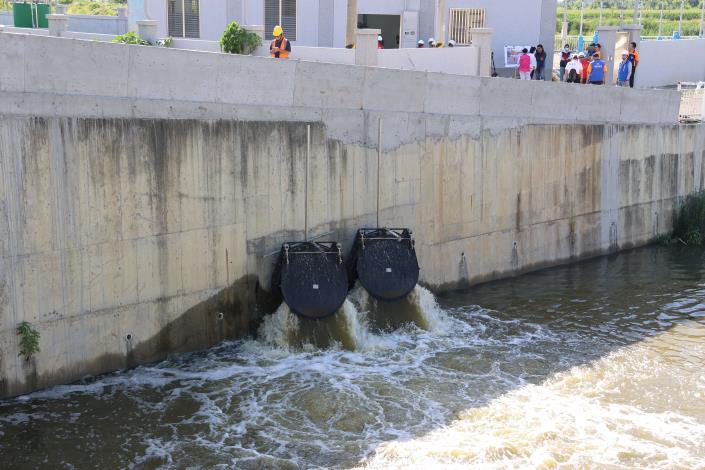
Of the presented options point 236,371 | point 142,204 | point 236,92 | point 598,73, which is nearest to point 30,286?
point 142,204

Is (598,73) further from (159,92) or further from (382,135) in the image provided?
(159,92)

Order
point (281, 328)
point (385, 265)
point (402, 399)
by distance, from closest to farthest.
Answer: point (402, 399) → point (281, 328) → point (385, 265)

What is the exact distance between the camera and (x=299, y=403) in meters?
11.3

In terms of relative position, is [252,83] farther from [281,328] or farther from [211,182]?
[281,328]

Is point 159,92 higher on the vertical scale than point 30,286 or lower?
higher

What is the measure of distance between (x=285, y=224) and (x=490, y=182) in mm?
5387

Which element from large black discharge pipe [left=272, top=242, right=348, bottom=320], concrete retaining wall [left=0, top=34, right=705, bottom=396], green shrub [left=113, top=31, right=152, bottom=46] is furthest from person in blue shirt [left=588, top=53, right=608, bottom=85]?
large black discharge pipe [left=272, top=242, right=348, bottom=320]

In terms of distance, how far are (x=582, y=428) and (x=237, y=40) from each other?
13195 mm

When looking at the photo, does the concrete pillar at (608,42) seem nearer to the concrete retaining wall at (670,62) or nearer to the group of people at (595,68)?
the group of people at (595,68)

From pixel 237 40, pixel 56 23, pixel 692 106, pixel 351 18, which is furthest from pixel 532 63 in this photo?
pixel 56 23

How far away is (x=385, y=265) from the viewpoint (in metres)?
14.3

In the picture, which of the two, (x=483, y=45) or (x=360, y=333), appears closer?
(x=360, y=333)

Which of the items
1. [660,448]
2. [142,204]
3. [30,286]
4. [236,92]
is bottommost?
[660,448]

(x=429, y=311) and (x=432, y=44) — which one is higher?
(x=432, y=44)
